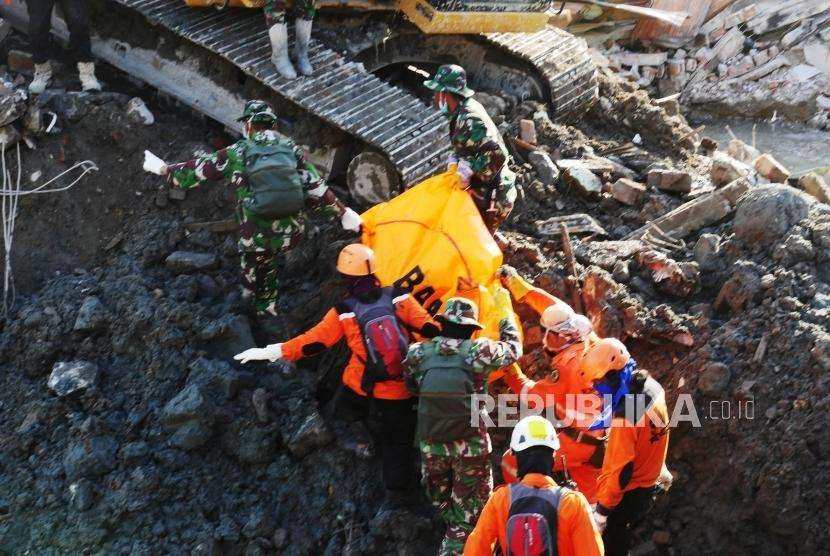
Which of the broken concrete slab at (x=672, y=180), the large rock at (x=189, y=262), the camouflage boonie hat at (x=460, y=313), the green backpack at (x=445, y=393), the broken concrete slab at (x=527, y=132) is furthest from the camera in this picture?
the broken concrete slab at (x=527, y=132)

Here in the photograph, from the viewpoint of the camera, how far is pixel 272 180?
296 inches

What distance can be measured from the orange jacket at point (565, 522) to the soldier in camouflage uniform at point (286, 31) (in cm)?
467

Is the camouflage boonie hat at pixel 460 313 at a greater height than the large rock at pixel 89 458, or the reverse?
the camouflage boonie hat at pixel 460 313

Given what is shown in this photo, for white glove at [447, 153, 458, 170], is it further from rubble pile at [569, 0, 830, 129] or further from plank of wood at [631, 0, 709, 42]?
plank of wood at [631, 0, 709, 42]

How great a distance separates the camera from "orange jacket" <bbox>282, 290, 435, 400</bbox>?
6.86 m

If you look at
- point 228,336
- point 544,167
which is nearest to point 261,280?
point 228,336

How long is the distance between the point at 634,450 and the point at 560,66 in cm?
514

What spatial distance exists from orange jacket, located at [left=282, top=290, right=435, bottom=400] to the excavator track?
396 cm

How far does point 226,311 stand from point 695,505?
3639mm

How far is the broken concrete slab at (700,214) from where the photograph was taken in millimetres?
8836

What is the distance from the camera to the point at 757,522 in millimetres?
7227

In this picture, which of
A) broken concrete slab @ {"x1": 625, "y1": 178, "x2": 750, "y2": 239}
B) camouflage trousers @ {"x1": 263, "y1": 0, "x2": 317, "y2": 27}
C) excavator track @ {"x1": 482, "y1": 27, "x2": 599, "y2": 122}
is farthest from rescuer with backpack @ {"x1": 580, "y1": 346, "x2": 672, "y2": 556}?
excavator track @ {"x1": 482, "y1": 27, "x2": 599, "y2": 122}

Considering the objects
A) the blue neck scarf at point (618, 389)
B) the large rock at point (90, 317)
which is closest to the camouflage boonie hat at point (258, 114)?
the large rock at point (90, 317)

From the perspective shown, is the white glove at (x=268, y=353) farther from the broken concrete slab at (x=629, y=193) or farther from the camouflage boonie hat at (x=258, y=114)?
the broken concrete slab at (x=629, y=193)
